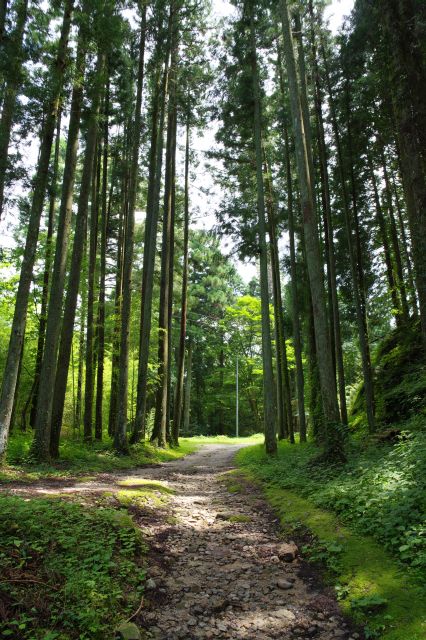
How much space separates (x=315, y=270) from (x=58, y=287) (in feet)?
21.2

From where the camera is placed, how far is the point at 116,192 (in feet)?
60.6

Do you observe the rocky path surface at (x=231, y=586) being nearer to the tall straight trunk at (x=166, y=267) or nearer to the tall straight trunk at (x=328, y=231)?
the tall straight trunk at (x=328, y=231)

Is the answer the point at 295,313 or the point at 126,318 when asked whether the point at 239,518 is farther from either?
the point at 295,313

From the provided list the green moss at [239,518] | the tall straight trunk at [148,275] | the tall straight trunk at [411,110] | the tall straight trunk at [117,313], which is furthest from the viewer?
the tall straight trunk at [117,313]

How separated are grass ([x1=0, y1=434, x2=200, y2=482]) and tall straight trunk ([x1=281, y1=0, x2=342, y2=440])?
579 cm

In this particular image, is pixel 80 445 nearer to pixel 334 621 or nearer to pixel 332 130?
pixel 334 621

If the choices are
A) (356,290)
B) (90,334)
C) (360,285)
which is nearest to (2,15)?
(90,334)

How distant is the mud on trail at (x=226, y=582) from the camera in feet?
10.4

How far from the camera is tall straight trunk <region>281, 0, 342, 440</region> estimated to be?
8.49m

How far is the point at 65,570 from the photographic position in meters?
3.37

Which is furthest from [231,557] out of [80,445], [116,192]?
[116,192]

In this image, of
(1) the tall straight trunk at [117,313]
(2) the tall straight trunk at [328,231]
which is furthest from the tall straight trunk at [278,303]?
(1) the tall straight trunk at [117,313]

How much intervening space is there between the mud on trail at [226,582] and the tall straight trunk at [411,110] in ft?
16.2

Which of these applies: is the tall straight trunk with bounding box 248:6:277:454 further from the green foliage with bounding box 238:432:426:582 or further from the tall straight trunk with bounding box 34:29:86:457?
the tall straight trunk with bounding box 34:29:86:457
